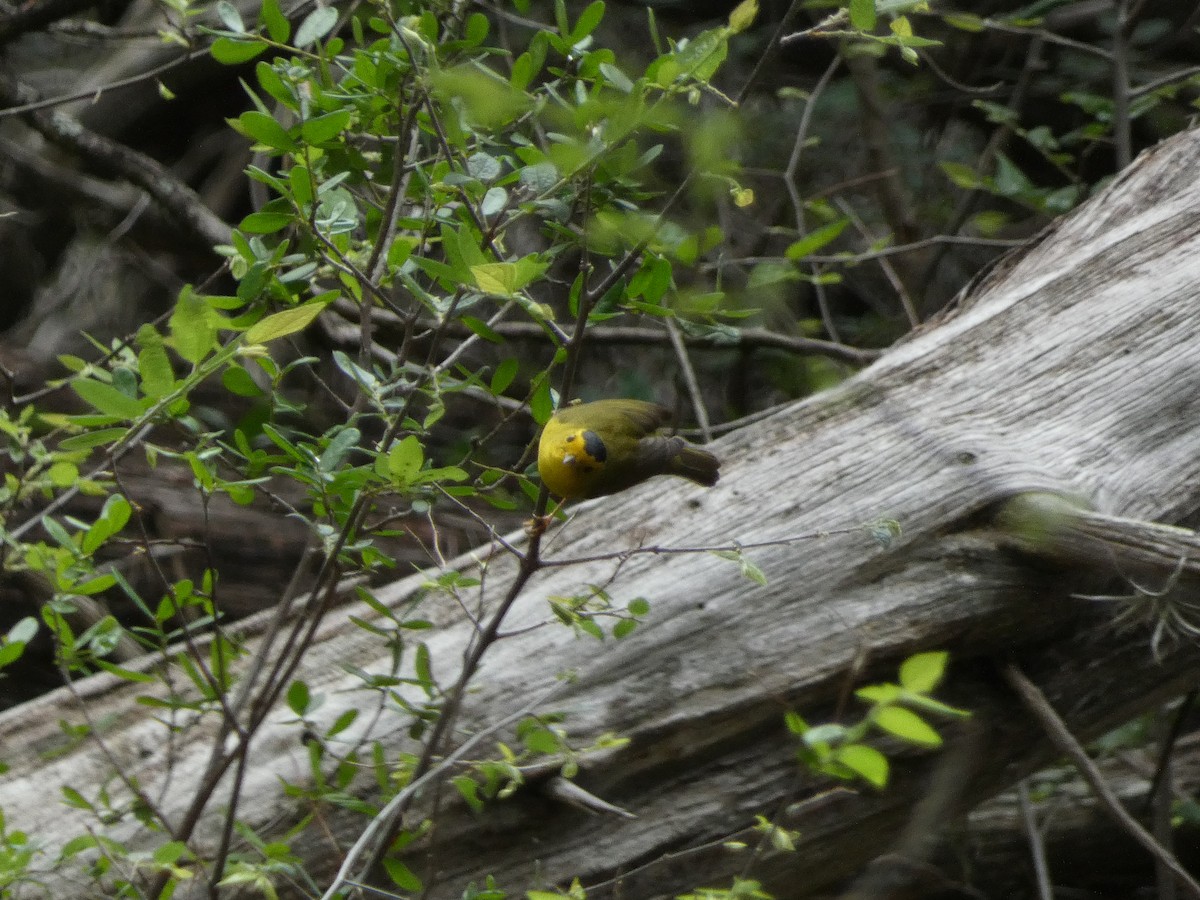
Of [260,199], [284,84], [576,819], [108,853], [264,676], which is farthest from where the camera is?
[260,199]

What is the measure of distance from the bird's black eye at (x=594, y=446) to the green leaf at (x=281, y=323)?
1.75ft

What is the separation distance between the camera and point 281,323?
114cm

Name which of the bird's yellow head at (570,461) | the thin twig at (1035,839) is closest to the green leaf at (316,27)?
the bird's yellow head at (570,461)

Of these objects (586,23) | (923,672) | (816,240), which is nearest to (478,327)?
(586,23)

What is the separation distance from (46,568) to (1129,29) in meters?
3.23

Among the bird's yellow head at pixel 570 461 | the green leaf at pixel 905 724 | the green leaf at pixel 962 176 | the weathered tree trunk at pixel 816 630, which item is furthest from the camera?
the green leaf at pixel 962 176

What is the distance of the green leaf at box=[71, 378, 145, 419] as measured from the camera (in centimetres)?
106

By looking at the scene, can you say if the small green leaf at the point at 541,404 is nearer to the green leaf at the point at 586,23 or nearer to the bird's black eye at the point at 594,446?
the bird's black eye at the point at 594,446

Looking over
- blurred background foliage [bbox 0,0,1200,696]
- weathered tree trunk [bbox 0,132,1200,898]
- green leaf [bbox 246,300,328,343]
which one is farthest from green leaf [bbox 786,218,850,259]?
green leaf [bbox 246,300,328,343]

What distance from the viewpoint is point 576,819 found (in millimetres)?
1837

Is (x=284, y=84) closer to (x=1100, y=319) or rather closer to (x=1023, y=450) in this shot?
(x=1023, y=450)

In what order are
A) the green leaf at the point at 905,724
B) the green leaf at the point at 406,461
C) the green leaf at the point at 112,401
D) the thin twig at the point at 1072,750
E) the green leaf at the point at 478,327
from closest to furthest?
the green leaf at the point at 905,724, the green leaf at the point at 112,401, the green leaf at the point at 406,461, the green leaf at the point at 478,327, the thin twig at the point at 1072,750

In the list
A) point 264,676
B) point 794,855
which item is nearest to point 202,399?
point 264,676

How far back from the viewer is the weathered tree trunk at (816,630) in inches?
72.6
